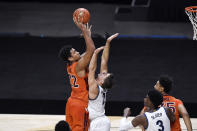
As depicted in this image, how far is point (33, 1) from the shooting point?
22.6m

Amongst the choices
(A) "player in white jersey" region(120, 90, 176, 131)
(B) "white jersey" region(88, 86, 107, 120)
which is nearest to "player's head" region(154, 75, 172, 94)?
(A) "player in white jersey" region(120, 90, 176, 131)

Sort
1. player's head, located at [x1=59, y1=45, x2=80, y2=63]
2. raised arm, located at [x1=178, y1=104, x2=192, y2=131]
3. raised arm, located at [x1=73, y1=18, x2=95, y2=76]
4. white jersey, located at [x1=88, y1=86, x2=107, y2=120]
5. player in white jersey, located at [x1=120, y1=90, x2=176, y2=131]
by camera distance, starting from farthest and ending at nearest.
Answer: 1. player's head, located at [x1=59, y1=45, x2=80, y2=63]
2. white jersey, located at [x1=88, y1=86, x2=107, y2=120]
3. raised arm, located at [x1=73, y1=18, x2=95, y2=76]
4. raised arm, located at [x1=178, y1=104, x2=192, y2=131]
5. player in white jersey, located at [x1=120, y1=90, x2=176, y2=131]

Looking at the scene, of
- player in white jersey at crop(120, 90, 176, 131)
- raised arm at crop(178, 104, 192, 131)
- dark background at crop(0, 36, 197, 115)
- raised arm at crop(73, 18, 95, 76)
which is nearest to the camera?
player in white jersey at crop(120, 90, 176, 131)

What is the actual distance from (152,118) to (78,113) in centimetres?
127

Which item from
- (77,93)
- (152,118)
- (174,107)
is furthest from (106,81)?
(152,118)

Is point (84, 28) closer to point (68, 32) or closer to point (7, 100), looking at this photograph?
Result: point (7, 100)

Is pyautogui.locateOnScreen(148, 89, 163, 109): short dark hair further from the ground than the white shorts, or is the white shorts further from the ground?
pyautogui.locateOnScreen(148, 89, 163, 109): short dark hair

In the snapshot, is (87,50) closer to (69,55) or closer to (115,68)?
(69,55)

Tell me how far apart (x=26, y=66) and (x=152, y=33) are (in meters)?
5.34

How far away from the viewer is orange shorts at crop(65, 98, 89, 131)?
608cm

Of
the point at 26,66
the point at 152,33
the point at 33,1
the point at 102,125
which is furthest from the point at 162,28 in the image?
the point at 102,125

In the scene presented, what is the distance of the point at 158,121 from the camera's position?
516 centimetres

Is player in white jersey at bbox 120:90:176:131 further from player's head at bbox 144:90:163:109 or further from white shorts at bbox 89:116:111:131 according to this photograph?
white shorts at bbox 89:116:111:131

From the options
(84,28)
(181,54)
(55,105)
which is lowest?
(55,105)
